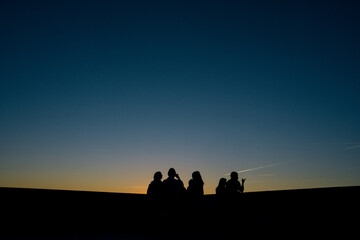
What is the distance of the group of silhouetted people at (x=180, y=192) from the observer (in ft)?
22.2

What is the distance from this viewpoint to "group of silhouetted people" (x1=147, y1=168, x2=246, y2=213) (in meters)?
6.77

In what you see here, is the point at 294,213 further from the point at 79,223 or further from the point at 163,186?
the point at 79,223

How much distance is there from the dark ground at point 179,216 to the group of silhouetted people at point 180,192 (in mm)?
102

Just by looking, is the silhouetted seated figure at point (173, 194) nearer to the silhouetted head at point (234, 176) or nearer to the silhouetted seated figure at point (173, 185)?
the silhouetted seated figure at point (173, 185)

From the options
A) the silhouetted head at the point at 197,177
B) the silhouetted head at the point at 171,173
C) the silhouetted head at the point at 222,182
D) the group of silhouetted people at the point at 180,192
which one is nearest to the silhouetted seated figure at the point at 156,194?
the group of silhouetted people at the point at 180,192

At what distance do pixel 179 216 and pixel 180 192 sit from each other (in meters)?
0.58

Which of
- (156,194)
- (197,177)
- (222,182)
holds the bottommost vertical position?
(156,194)

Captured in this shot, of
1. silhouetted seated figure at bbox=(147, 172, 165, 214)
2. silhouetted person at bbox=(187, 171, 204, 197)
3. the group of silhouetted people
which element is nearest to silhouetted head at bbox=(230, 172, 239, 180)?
the group of silhouetted people

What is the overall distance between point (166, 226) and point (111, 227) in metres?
1.88

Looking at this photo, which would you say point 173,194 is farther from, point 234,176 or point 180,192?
point 234,176

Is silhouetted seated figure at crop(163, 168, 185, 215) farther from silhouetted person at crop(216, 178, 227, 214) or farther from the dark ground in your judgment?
silhouetted person at crop(216, 178, 227, 214)

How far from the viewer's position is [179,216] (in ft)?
22.4

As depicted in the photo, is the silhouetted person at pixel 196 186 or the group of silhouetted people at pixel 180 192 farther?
the silhouetted person at pixel 196 186

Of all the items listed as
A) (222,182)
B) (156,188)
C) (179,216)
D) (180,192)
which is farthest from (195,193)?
(156,188)
